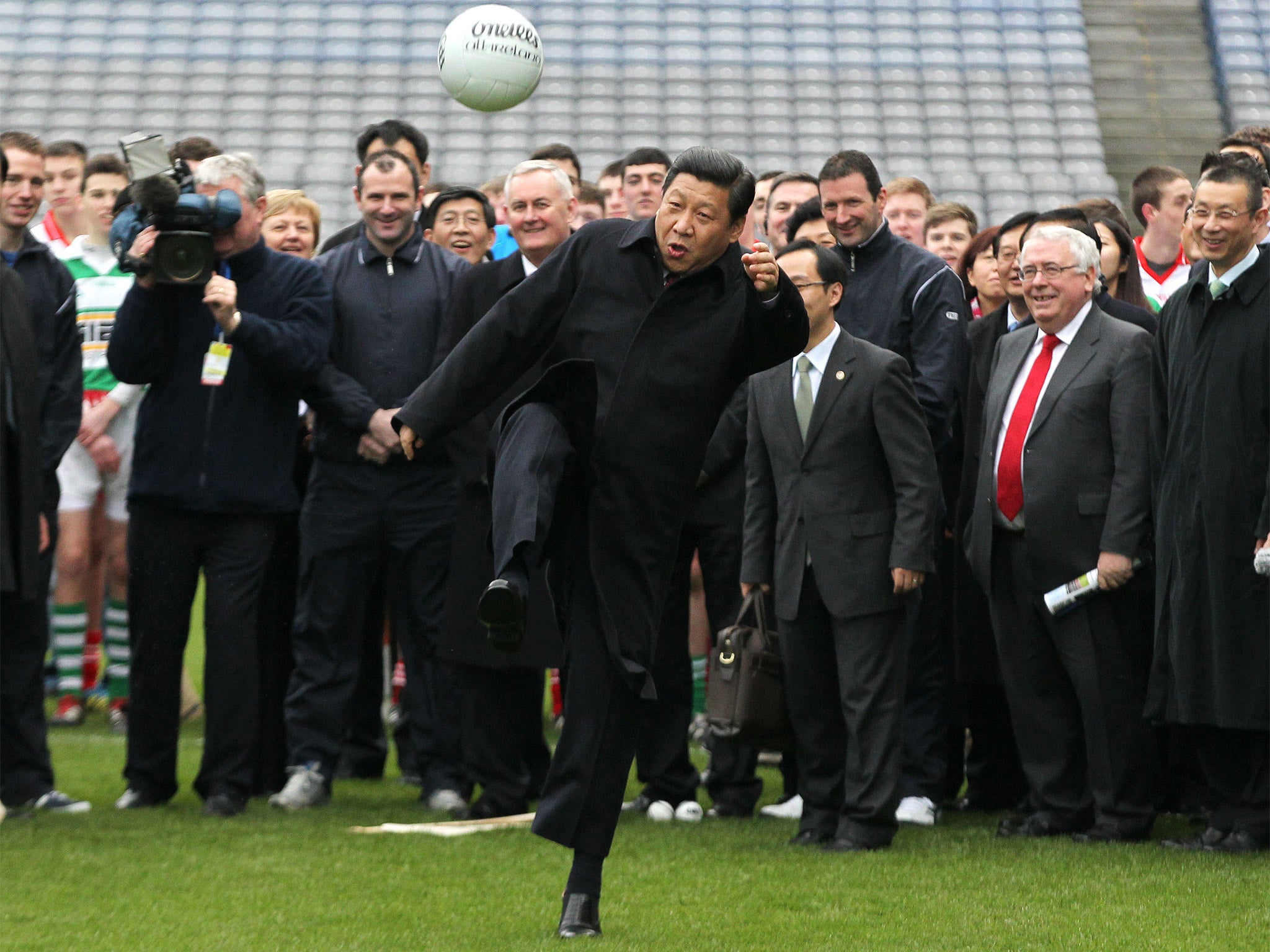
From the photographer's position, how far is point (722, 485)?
6.12m

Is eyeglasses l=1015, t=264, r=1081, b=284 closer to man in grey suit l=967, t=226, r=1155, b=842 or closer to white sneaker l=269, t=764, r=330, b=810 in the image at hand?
Result: man in grey suit l=967, t=226, r=1155, b=842

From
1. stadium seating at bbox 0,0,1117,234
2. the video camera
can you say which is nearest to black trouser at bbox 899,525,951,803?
the video camera

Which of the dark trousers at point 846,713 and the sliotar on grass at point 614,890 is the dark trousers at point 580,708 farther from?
the dark trousers at point 846,713

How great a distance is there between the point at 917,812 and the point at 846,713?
0.69m

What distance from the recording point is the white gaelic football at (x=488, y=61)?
6477 mm

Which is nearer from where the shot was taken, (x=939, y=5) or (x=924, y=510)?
Answer: (x=924, y=510)

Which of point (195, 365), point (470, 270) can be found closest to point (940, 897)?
point (470, 270)

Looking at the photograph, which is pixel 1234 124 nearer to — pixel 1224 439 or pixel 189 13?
pixel 189 13

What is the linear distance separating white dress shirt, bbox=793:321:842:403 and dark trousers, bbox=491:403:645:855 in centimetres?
167

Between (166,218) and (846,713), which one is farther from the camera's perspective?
(166,218)

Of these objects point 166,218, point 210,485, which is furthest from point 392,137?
point 210,485

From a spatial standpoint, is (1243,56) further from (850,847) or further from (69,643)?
(850,847)

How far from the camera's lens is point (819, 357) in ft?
18.2

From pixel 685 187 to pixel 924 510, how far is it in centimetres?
171
